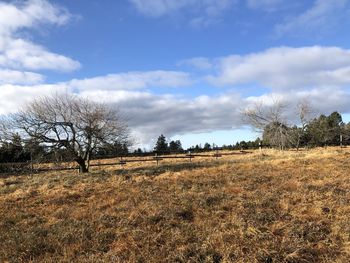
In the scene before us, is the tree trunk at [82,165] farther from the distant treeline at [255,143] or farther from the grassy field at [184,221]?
the grassy field at [184,221]

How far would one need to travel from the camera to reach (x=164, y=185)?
15.9m

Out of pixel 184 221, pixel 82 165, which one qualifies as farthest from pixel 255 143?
pixel 184 221

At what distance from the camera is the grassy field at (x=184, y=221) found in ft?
25.5

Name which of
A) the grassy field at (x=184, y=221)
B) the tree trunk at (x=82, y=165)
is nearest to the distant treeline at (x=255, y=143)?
the tree trunk at (x=82, y=165)

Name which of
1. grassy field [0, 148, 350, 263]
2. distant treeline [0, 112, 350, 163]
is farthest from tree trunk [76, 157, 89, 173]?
grassy field [0, 148, 350, 263]

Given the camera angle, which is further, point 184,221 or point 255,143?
point 255,143

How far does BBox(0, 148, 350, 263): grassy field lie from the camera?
25.5ft

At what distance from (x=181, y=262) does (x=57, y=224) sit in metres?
4.34

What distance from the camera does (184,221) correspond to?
1016 cm

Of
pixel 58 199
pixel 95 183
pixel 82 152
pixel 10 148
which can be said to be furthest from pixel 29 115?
pixel 58 199

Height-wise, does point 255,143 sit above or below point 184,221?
above

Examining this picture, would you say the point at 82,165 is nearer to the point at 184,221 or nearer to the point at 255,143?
the point at 184,221

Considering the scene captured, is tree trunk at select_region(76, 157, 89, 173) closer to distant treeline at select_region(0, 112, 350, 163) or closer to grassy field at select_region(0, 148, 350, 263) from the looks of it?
distant treeline at select_region(0, 112, 350, 163)

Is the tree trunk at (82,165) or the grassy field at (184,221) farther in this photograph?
the tree trunk at (82,165)
